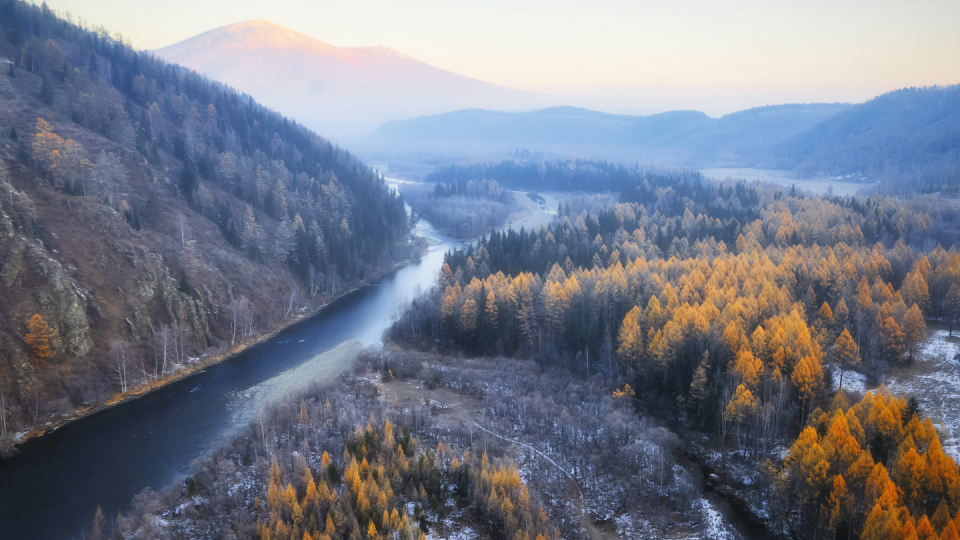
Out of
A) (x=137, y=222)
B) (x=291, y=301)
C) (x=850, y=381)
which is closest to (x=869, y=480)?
(x=850, y=381)

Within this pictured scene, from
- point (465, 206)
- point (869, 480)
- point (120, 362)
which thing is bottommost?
point (120, 362)

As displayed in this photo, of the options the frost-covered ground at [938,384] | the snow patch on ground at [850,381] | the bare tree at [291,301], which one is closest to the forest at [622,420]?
the snow patch on ground at [850,381]

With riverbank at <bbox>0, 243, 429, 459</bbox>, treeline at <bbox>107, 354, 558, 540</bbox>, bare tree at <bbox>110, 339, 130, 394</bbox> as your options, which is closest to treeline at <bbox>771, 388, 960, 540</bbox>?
treeline at <bbox>107, 354, 558, 540</bbox>

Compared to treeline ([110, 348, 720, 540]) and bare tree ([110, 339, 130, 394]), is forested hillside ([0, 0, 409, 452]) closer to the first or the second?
bare tree ([110, 339, 130, 394])

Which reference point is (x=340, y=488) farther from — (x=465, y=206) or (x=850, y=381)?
(x=465, y=206)

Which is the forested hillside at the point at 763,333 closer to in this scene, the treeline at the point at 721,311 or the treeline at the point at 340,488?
the treeline at the point at 721,311

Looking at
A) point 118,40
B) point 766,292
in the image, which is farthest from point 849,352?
point 118,40
